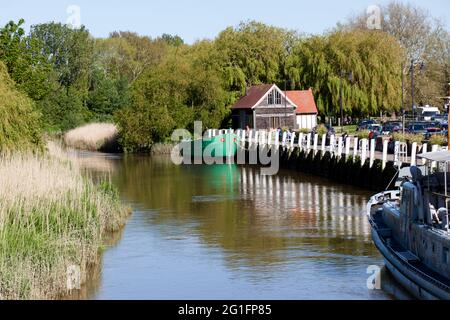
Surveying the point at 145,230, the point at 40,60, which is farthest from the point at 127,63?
the point at 145,230

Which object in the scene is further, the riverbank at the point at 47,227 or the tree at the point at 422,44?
the tree at the point at 422,44

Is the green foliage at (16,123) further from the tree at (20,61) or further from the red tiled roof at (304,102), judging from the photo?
the red tiled roof at (304,102)

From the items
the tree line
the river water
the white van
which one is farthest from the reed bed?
the river water

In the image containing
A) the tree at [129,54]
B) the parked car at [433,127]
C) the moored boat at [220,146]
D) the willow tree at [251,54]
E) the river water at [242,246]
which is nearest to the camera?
the river water at [242,246]

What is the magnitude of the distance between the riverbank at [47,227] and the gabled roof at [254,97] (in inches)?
2351

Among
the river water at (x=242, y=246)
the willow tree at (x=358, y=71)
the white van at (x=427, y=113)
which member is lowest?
the river water at (x=242, y=246)

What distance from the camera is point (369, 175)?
46.1m

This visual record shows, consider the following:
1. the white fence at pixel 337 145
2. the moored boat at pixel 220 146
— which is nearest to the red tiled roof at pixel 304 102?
the white fence at pixel 337 145

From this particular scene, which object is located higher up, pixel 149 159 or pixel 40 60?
pixel 40 60

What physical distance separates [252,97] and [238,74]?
544cm

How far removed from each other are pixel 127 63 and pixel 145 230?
110062 mm

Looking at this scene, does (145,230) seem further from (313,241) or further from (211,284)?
(211,284)

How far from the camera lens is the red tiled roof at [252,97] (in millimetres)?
92812

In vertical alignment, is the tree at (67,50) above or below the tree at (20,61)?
above
